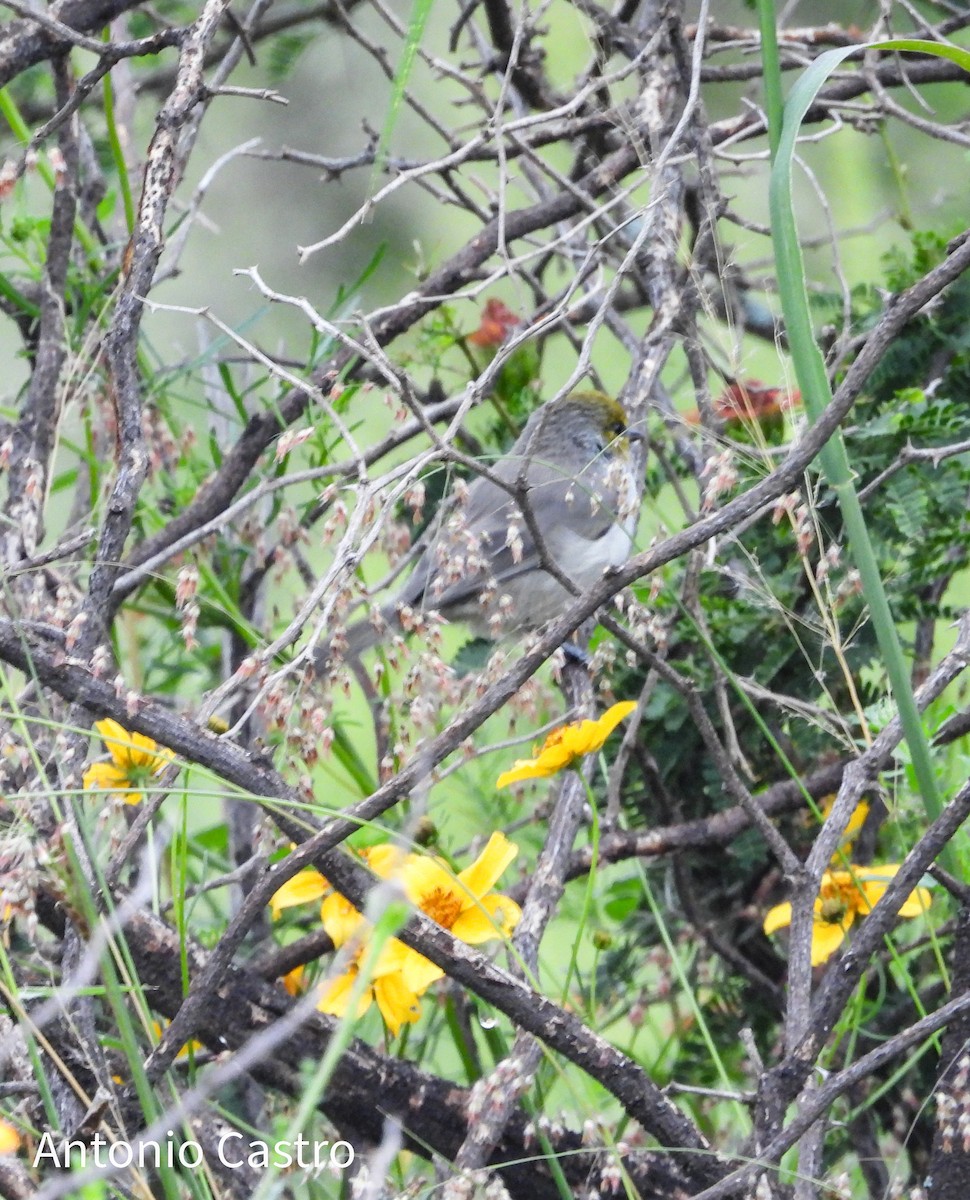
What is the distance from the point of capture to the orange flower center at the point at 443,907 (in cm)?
153

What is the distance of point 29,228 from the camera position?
2.27m

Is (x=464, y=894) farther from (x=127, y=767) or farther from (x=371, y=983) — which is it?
(x=127, y=767)

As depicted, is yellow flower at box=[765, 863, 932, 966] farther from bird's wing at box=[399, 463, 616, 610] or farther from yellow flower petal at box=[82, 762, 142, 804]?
bird's wing at box=[399, 463, 616, 610]

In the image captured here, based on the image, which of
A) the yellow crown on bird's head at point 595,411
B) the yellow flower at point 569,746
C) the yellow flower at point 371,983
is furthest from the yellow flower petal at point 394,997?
the yellow crown on bird's head at point 595,411

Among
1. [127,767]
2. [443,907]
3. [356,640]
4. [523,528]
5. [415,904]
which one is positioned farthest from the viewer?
[523,528]

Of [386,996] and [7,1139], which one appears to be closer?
[7,1139]

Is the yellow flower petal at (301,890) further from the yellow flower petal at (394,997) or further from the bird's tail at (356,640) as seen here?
the bird's tail at (356,640)

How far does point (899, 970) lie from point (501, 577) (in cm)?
151

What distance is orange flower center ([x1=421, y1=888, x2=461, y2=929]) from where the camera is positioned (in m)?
1.53

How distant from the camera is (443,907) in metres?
1.54

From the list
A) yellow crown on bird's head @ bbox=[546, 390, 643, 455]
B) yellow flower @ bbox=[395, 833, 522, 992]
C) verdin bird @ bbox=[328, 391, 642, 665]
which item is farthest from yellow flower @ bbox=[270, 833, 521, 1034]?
yellow crown on bird's head @ bbox=[546, 390, 643, 455]

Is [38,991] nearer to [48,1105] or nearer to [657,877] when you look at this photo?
[48,1105]

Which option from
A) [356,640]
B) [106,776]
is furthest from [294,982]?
[356,640]

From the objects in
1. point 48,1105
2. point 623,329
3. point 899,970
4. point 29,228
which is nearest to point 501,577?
point 623,329
